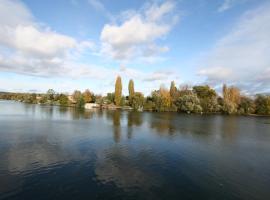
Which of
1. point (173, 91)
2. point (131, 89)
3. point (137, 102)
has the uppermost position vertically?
point (131, 89)

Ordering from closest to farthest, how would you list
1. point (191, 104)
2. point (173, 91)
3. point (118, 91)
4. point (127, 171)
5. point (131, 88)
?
point (127, 171) < point (191, 104) < point (118, 91) < point (131, 88) < point (173, 91)

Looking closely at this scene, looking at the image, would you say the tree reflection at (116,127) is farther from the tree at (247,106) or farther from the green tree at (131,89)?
the tree at (247,106)

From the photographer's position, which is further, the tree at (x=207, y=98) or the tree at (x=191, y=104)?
the tree at (x=207, y=98)

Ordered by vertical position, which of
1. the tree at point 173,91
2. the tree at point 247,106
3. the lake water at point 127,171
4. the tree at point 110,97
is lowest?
the lake water at point 127,171

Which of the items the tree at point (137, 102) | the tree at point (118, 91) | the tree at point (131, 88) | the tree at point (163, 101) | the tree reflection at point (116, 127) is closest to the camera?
the tree reflection at point (116, 127)

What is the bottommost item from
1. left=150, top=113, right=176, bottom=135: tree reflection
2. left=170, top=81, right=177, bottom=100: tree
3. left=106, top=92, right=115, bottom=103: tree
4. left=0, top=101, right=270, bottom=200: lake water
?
left=0, top=101, right=270, bottom=200: lake water

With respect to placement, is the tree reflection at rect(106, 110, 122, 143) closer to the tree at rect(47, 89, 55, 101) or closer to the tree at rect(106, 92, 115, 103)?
the tree at rect(106, 92, 115, 103)

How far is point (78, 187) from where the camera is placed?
12.4 m

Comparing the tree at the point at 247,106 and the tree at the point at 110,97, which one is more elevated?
the tree at the point at 110,97

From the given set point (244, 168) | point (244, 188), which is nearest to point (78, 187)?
point (244, 188)

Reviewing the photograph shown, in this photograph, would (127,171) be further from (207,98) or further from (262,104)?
(262,104)

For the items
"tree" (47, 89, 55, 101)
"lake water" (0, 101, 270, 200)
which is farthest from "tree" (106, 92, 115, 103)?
"lake water" (0, 101, 270, 200)

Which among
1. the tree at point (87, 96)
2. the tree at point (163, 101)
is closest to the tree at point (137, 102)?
the tree at point (163, 101)

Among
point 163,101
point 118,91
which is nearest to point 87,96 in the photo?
point 118,91
